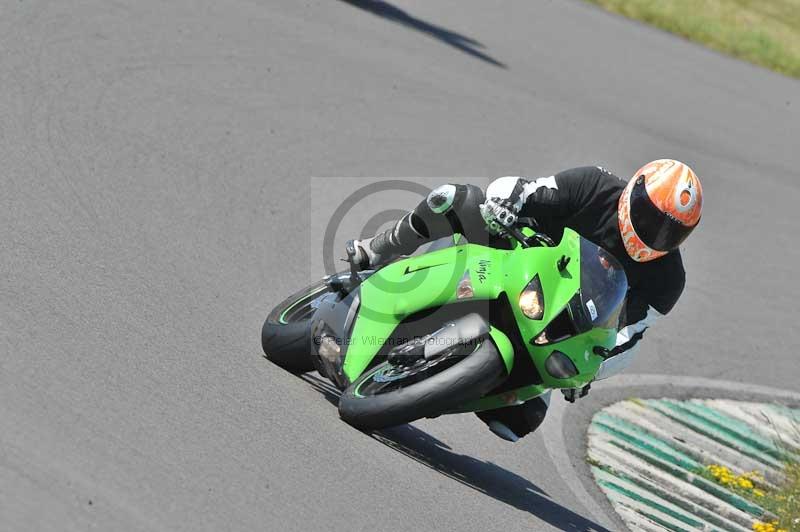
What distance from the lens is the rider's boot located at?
21.5 ft

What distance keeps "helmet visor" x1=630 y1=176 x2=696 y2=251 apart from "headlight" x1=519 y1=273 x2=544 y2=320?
566mm

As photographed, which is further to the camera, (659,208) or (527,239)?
(527,239)

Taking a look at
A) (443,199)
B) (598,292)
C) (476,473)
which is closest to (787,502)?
(476,473)

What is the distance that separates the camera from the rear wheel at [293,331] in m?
6.59

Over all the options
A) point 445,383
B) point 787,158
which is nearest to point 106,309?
point 445,383

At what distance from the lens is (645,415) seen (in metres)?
8.77

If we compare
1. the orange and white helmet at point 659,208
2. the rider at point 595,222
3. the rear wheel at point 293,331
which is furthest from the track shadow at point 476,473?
the orange and white helmet at point 659,208

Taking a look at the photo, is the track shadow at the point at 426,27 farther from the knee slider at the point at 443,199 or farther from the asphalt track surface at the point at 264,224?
the knee slider at the point at 443,199

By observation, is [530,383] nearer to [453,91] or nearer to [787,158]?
[453,91]

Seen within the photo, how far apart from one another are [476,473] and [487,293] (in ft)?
3.72

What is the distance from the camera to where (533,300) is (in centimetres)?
571

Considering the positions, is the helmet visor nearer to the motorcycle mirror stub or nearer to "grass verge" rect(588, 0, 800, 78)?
the motorcycle mirror stub

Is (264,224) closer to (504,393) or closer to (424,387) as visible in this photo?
(504,393)

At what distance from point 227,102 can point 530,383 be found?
5.54m
